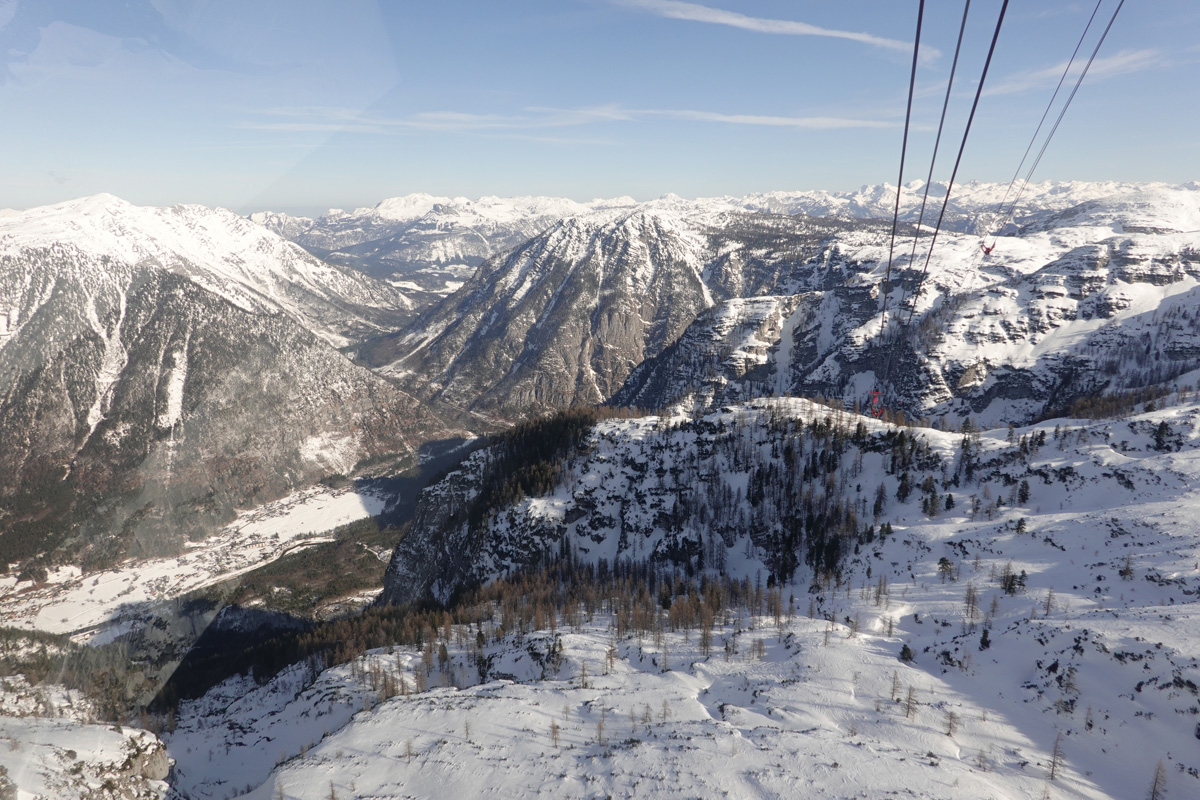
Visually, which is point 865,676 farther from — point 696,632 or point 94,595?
point 94,595

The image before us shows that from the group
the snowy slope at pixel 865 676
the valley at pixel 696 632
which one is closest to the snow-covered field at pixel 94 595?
the valley at pixel 696 632

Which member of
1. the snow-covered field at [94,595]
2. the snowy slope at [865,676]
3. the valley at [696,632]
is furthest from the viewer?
the snow-covered field at [94,595]

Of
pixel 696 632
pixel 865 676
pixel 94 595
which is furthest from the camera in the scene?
pixel 94 595

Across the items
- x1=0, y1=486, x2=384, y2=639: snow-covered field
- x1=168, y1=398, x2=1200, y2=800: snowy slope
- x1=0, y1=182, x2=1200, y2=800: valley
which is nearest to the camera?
x1=168, y1=398, x2=1200, y2=800: snowy slope

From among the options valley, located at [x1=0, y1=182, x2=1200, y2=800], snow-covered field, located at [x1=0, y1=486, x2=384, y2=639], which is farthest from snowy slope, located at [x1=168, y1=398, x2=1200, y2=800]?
snow-covered field, located at [x1=0, y1=486, x2=384, y2=639]

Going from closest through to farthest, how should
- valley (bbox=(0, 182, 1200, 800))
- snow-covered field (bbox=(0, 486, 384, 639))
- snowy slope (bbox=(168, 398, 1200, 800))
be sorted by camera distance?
snowy slope (bbox=(168, 398, 1200, 800))
valley (bbox=(0, 182, 1200, 800))
snow-covered field (bbox=(0, 486, 384, 639))

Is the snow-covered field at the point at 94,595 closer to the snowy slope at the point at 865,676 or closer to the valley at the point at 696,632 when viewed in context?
the valley at the point at 696,632

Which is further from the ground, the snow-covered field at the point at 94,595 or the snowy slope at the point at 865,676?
the snowy slope at the point at 865,676

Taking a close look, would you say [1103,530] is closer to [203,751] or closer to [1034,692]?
[1034,692]

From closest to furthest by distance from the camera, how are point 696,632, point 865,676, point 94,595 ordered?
point 865,676 < point 696,632 < point 94,595

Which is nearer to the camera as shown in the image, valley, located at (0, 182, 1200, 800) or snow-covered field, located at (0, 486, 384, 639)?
valley, located at (0, 182, 1200, 800)

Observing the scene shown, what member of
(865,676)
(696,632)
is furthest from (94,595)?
(865,676)

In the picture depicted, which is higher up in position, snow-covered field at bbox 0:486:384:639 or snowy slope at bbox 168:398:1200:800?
snowy slope at bbox 168:398:1200:800

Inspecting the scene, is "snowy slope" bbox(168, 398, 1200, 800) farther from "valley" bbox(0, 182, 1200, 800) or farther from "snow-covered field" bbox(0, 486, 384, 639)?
"snow-covered field" bbox(0, 486, 384, 639)
